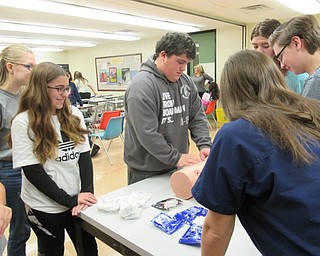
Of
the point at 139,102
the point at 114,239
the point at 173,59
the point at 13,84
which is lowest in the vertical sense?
the point at 114,239

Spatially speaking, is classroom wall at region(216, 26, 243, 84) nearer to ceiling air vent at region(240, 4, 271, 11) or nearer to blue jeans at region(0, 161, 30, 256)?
ceiling air vent at region(240, 4, 271, 11)

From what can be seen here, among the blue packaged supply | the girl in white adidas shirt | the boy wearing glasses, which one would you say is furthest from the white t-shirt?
the boy wearing glasses

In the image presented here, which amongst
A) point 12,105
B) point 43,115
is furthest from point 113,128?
point 43,115

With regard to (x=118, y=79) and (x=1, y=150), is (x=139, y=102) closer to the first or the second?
(x=1, y=150)

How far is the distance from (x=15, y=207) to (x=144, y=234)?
97 centimetres

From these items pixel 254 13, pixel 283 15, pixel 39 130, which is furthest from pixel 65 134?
pixel 283 15

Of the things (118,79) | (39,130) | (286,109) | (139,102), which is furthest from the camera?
(118,79)

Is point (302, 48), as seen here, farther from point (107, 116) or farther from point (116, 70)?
point (116, 70)

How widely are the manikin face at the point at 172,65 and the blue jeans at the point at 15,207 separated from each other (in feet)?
3.35

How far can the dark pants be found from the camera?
1309mm

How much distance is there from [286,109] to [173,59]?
98 centimetres

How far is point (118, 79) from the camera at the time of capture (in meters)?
9.54

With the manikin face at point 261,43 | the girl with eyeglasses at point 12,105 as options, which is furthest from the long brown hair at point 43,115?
the manikin face at point 261,43

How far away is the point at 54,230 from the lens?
133cm
